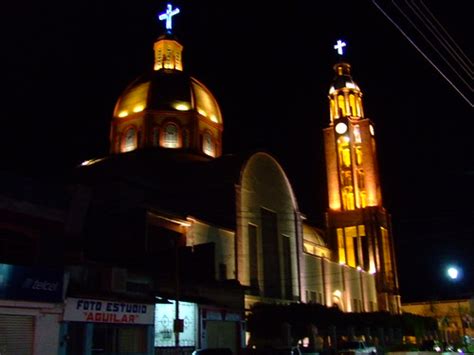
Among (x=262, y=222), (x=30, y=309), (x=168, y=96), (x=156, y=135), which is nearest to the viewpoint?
(x=30, y=309)

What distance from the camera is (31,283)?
18250 millimetres

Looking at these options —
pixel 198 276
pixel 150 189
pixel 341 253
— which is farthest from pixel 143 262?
pixel 341 253

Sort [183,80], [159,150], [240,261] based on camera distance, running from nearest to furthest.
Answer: [240,261], [159,150], [183,80]

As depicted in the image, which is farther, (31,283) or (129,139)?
(129,139)

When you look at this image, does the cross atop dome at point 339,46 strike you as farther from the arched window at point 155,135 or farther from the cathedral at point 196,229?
the arched window at point 155,135

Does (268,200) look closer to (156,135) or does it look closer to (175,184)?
(175,184)

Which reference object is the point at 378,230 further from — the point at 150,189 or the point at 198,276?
the point at 198,276

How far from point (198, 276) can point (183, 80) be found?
27.7m

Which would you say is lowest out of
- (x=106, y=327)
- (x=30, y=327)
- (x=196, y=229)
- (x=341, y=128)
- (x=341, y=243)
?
(x=30, y=327)

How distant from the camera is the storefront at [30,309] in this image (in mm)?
17547

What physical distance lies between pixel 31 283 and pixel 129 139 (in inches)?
1422

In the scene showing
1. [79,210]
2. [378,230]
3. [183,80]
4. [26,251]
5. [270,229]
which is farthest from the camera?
[378,230]

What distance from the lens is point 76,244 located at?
884 inches

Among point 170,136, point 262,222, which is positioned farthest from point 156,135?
point 262,222
